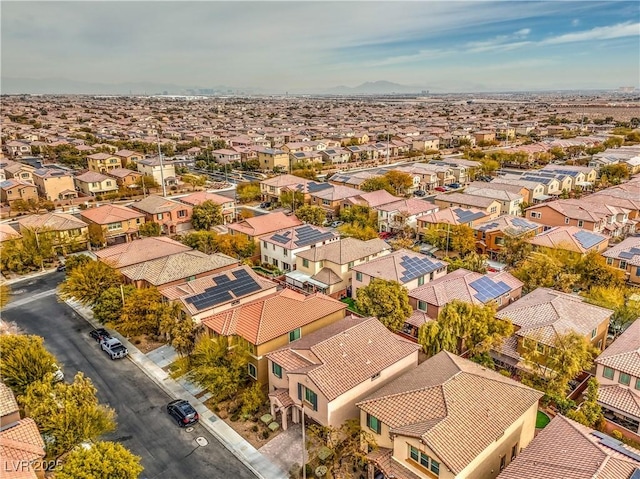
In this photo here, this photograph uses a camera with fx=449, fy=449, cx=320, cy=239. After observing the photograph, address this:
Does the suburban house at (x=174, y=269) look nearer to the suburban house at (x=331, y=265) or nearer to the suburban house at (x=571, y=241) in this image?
the suburban house at (x=331, y=265)

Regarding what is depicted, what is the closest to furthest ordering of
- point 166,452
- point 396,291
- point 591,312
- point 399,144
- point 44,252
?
point 166,452 < point 591,312 < point 396,291 < point 44,252 < point 399,144

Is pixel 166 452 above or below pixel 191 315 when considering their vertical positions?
below

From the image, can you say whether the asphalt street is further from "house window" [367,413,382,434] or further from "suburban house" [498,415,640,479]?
"suburban house" [498,415,640,479]

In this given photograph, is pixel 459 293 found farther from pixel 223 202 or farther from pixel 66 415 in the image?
pixel 223 202

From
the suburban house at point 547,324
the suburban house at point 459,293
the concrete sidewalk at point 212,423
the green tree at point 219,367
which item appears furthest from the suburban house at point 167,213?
the suburban house at point 547,324

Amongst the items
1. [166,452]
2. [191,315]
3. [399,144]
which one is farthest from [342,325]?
[399,144]

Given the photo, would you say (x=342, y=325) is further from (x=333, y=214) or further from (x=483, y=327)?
(x=333, y=214)
